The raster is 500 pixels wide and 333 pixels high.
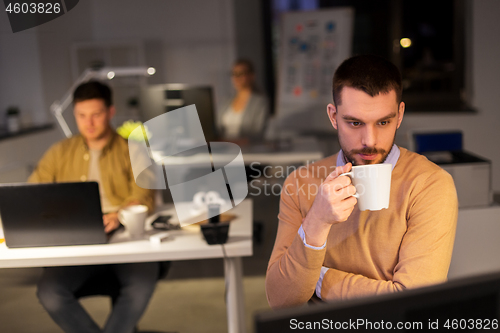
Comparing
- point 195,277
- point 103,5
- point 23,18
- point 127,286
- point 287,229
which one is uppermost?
point 103,5

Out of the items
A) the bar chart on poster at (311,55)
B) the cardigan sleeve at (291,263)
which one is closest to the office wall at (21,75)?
the cardigan sleeve at (291,263)

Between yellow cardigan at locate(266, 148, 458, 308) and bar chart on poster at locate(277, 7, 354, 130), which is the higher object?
bar chart on poster at locate(277, 7, 354, 130)

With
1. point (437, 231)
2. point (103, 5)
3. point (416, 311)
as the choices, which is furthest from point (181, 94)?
point (103, 5)

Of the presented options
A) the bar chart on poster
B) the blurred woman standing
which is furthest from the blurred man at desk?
the bar chart on poster

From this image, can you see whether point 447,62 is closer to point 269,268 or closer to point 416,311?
point 269,268

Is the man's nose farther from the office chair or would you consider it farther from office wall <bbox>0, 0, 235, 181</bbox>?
office wall <bbox>0, 0, 235, 181</bbox>

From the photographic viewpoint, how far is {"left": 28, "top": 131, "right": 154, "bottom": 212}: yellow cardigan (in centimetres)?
198

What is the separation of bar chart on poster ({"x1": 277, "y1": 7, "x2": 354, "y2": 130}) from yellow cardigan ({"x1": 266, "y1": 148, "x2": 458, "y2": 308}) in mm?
2745

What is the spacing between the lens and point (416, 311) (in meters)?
0.46

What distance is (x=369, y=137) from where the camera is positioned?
1035 mm

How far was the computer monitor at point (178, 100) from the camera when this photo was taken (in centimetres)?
274

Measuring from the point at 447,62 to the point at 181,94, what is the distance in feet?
9.34

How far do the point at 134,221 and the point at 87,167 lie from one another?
590 mm

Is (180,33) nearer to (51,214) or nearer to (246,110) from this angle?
(246,110)
